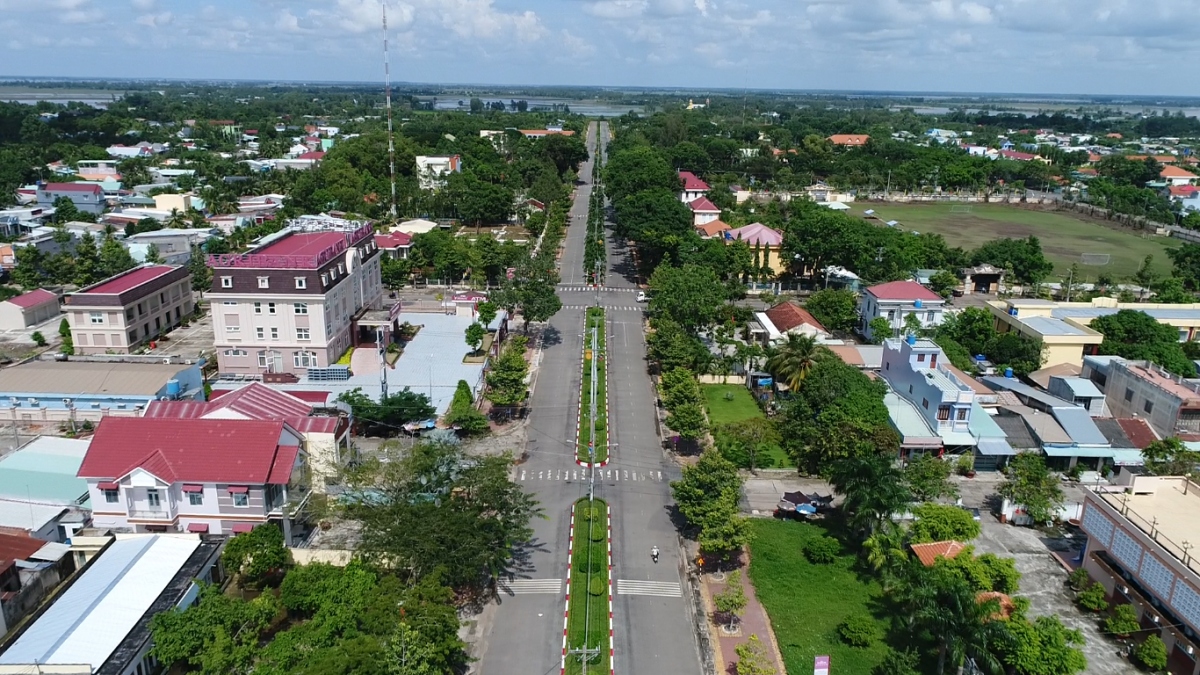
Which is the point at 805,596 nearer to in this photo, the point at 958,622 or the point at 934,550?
the point at 934,550

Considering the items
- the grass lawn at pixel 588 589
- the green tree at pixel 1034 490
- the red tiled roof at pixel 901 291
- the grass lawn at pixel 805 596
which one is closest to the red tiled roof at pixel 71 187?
the grass lawn at pixel 588 589

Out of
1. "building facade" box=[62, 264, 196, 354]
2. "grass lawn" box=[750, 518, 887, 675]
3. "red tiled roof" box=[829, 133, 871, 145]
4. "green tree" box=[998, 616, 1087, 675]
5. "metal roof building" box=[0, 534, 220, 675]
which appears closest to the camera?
"metal roof building" box=[0, 534, 220, 675]

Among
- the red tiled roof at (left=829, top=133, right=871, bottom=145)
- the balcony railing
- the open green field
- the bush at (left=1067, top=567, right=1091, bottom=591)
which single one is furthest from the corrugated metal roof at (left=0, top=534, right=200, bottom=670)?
the red tiled roof at (left=829, top=133, right=871, bottom=145)

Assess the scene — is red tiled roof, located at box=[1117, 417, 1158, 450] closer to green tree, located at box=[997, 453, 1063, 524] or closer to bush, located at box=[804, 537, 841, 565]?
green tree, located at box=[997, 453, 1063, 524]

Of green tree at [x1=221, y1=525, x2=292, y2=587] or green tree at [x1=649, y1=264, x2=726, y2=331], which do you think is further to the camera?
green tree at [x1=649, y1=264, x2=726, y2=331]

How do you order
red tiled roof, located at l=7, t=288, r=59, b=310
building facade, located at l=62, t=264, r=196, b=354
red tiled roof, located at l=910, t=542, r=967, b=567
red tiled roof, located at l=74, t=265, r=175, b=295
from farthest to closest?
red tiled roof, located at l=7, t=288, r=59, b=310 < red tiled roof, located at l=74, t=265, r=175, b=295 < building facade, located at l=62, t=264, r=196, b=354 < red tiled roof, located at l=910, t=542, r=967, b=567

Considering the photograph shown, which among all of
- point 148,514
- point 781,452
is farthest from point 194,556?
point 781,452
